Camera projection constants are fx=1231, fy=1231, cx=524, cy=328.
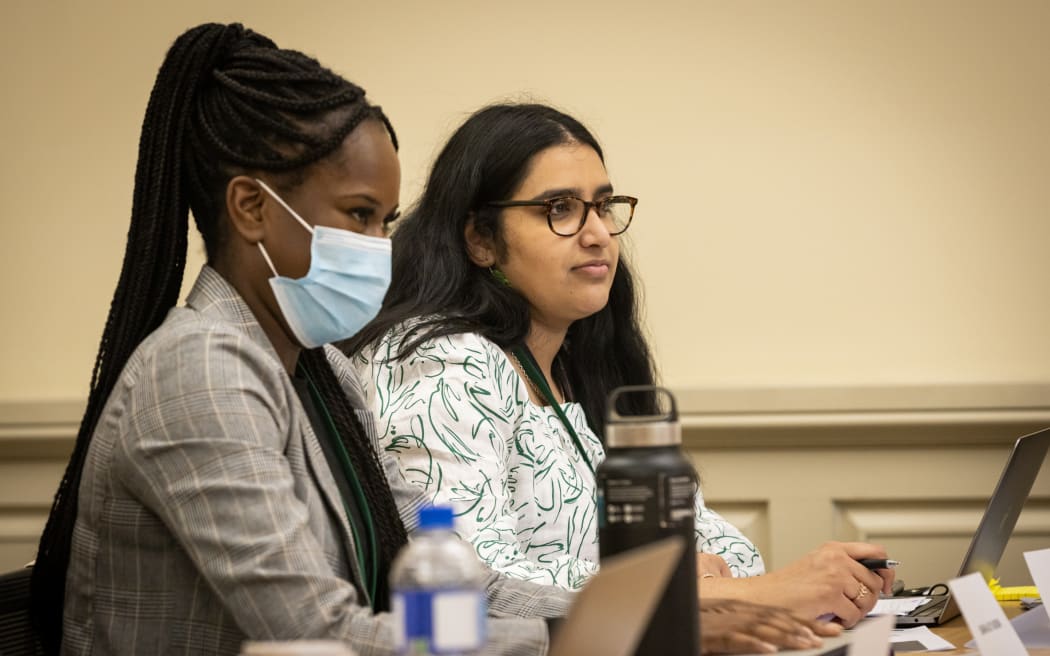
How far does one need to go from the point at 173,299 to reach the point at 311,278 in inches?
6.2

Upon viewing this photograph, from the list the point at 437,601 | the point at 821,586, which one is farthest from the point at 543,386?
the point at 437,601

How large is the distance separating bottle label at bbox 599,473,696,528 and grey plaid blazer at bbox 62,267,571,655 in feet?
0.52

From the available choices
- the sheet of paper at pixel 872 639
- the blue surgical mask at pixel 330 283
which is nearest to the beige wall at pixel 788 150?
the blue surgical mask at pixel 330 283

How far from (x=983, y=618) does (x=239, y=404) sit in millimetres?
758

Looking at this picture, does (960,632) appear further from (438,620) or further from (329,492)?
(438,620)

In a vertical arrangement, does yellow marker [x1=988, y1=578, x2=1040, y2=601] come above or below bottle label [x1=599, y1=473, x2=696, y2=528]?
below

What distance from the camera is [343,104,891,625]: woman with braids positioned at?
1.69 meters

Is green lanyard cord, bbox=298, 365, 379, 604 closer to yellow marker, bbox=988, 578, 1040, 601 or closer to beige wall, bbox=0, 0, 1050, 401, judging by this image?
yellow marker, bbox=988, 578, 1040, 601

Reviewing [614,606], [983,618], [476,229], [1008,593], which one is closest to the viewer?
[614,606]

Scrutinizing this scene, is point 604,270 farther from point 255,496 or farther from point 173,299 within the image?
point 255,496

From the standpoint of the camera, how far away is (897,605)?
1.82 metres

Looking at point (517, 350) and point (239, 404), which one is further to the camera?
point (517, 350)

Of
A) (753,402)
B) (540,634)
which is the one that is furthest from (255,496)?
(753,402)

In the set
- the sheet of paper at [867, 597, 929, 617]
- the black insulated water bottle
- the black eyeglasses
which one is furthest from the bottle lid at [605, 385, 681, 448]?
the black eyeglasses
